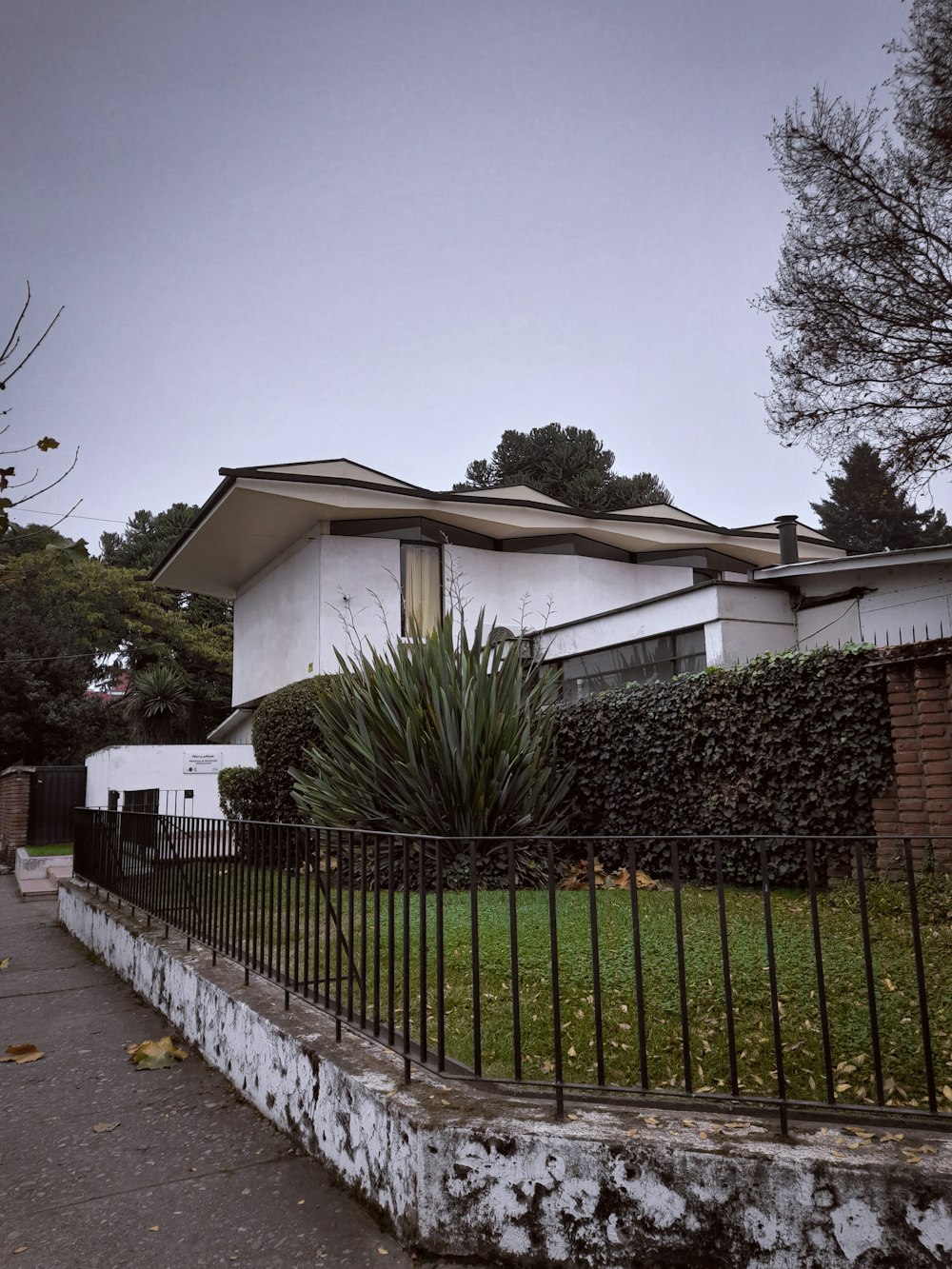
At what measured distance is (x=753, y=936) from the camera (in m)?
5.50

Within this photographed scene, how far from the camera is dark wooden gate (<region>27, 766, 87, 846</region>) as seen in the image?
23.5 metres

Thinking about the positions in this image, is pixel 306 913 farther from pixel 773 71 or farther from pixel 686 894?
pixel 773 71

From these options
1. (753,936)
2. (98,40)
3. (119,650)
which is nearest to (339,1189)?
(753,936)

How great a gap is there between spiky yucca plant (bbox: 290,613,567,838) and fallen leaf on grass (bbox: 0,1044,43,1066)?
3742 mm

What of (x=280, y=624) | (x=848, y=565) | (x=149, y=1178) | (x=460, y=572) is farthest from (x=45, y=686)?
(x=149, y=1178)

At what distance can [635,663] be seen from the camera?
491 inches

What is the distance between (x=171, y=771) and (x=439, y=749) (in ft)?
45.6

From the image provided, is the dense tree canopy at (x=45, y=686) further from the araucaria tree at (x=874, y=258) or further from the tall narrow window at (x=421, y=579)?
the araucaria tree at (x=874, y=258)

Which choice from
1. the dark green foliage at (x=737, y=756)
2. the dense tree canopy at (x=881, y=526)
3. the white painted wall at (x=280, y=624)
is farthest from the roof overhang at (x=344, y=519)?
the dense tree canopy at (x=881, y=526)

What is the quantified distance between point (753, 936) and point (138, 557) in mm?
41981

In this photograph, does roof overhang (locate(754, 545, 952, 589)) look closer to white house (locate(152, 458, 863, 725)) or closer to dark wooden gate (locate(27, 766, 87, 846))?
white house (locate(152, 458, 863, 725))

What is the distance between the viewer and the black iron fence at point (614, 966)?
9.34 feet

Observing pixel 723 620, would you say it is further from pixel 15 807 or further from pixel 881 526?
pixel 881 526

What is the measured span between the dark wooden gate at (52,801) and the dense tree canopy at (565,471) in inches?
831
